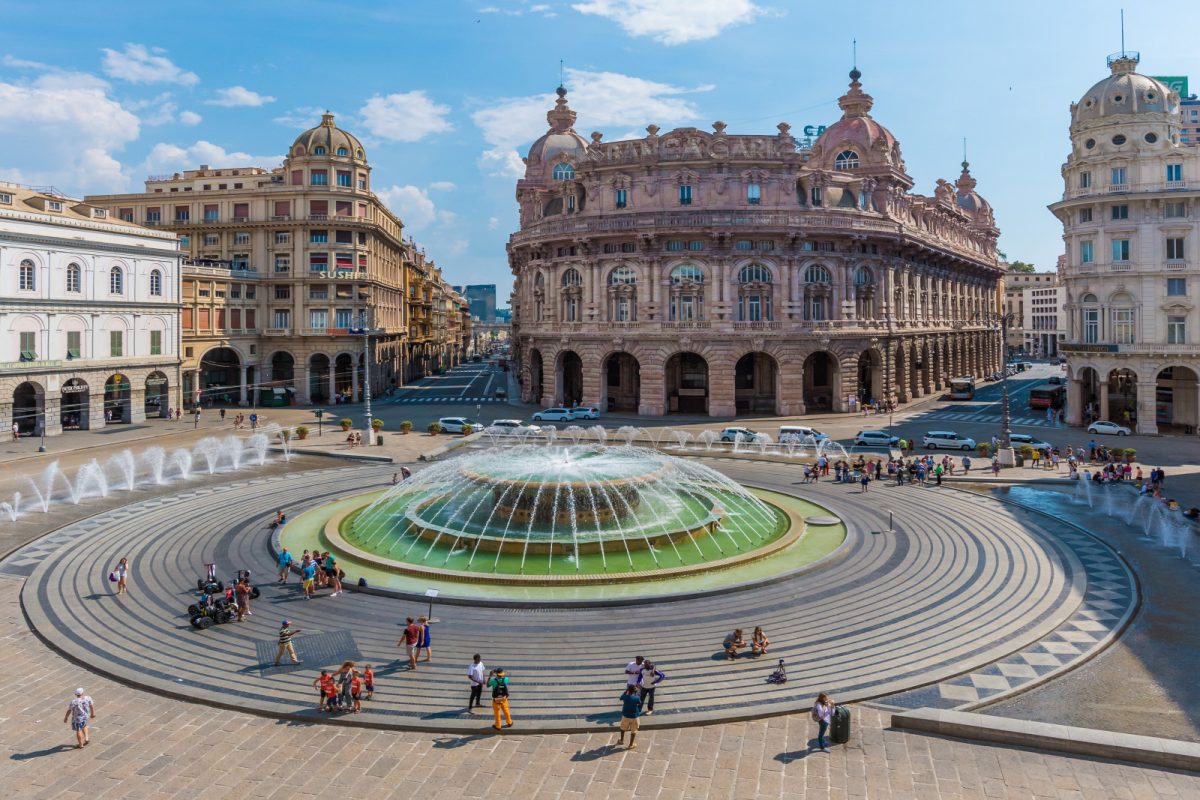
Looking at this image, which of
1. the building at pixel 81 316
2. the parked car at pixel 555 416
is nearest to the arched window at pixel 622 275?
the parked car at pixel 555 416

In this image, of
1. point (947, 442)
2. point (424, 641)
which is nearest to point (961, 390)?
point (947, 442)

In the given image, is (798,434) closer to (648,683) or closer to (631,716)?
(648,683)

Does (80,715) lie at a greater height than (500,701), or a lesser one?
greater

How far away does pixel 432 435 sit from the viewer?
199ft

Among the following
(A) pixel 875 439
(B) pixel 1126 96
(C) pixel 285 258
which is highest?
(B) pixel 1126 96

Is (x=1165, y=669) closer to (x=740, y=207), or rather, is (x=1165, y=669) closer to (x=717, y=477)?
(x=717, y=477)

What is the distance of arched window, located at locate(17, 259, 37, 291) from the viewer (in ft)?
182

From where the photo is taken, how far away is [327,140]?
80.8 metres

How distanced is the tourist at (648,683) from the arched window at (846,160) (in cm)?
7464

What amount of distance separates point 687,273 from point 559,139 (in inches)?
1432

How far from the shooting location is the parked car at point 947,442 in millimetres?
54219

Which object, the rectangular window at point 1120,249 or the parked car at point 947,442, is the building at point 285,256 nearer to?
the parked car at point 947,442

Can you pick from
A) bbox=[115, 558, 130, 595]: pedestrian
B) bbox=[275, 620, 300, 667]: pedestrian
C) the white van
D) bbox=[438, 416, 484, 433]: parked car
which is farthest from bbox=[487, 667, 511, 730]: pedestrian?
bbox=[438, 416, 484, 433]: parked car

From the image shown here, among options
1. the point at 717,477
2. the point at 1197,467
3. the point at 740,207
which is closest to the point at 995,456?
the point at 1197,467
